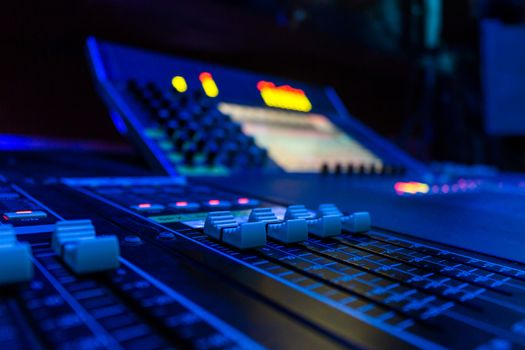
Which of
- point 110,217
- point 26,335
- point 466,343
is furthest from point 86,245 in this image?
point 466,343

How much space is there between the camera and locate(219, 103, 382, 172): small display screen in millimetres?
1997

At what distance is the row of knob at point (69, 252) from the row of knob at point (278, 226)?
0.65ft

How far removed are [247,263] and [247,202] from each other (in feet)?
1.60

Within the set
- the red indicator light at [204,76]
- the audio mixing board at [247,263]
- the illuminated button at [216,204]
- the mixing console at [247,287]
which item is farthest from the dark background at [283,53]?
the mixing console at [247,287]

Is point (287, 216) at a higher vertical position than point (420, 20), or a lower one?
lower

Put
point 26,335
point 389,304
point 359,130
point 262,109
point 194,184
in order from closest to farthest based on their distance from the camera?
point 26,335, point 389,304, point 194,184, point 262,109, point 359,130

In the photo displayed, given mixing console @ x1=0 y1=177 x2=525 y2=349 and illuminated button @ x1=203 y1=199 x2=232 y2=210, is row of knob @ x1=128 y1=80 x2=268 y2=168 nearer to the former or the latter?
illuminated button @ x1=203 y1=199 x2=232 y2=210

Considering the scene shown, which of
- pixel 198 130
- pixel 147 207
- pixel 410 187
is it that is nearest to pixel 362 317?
pixel 147 207

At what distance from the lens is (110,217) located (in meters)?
0.78

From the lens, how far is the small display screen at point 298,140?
6.55 ft

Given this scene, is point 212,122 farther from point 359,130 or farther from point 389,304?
point 389,304

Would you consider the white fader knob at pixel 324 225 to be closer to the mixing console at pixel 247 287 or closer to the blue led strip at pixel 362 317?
the mixing console at pixel 247 287

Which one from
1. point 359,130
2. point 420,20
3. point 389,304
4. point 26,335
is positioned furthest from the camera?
point 420,20

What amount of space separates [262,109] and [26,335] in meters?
1.99
